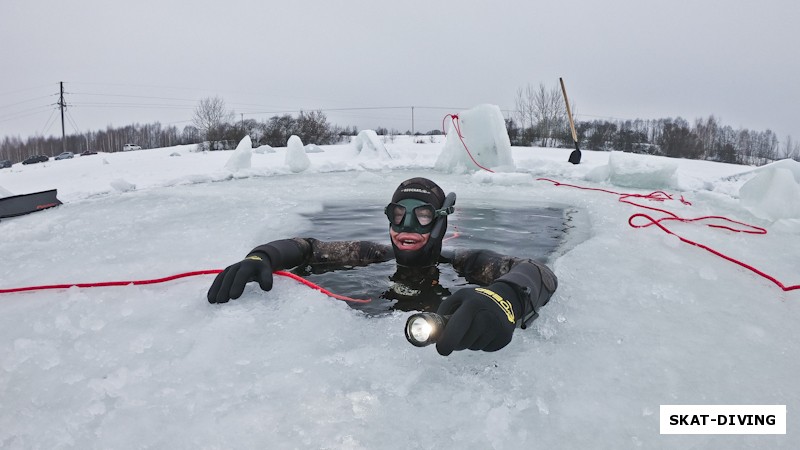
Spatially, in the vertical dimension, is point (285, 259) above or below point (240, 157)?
below

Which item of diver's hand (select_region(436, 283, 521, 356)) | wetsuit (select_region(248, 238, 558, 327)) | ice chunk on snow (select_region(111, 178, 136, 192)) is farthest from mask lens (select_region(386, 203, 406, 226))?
ice chunk on snow (select_region(111, 178, 136, 192))

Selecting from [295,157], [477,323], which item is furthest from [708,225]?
[295,157]

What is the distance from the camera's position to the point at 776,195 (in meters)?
4.32

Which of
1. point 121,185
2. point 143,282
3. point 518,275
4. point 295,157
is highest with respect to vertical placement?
point 295,157

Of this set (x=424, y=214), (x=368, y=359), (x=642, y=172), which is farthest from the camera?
(x=642, y=172)

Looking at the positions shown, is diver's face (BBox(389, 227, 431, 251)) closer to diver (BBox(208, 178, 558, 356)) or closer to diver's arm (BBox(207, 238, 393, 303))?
diver (BBox(208, 178, 558, 356))

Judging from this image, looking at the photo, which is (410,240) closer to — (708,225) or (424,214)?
(424,214)

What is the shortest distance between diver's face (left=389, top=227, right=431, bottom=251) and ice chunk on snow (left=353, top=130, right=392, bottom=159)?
8.02 m

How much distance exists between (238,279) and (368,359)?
0.95 meters

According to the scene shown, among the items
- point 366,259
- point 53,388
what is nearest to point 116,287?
point 53,388

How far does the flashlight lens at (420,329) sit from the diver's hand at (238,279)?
1.07 meters

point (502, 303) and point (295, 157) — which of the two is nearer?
point (502, 303)

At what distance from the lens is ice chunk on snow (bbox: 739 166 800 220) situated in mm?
4211

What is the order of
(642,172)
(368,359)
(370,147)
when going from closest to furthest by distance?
1. (368,359)
2. (642,172)
3. (370,147)
